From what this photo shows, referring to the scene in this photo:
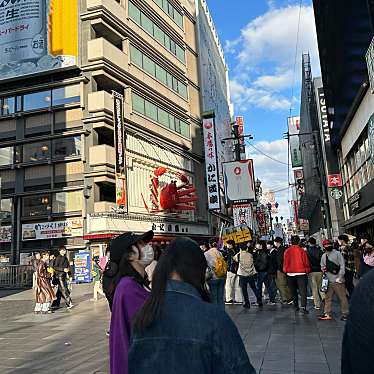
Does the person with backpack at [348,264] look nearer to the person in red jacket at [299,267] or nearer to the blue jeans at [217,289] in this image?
the person in red jacket at [299,267]

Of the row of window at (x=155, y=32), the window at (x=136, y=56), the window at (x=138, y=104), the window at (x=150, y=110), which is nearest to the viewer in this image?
the window at (x=138, y=104)

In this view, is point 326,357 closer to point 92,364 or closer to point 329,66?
point 92,364

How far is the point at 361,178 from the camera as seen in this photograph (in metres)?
24.1

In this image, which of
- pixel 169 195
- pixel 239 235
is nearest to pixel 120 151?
pixel 169 195

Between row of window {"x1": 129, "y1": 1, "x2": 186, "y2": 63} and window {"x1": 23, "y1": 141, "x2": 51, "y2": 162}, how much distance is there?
11834 mm

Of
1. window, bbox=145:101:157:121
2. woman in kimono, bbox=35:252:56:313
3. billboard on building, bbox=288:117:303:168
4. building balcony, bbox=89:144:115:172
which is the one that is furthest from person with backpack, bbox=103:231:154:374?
billboard on building, bbox=288:117:303:168

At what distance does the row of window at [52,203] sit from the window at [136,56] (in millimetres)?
11162

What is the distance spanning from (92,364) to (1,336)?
4.26m

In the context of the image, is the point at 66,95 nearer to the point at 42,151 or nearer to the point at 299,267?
the point at 42,151

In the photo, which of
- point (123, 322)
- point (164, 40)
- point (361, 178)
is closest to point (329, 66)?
point (361, 178)

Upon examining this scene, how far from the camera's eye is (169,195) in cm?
3372

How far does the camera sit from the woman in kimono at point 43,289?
13453 millimetres

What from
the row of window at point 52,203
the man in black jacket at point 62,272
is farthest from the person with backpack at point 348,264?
the row of window at point 52,203

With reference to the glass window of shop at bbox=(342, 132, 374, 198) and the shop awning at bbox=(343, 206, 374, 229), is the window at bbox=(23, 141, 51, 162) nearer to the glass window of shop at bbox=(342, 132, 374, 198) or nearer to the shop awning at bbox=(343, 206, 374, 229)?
the glass window of shop at bbox=(342, 132, 374, 198)
